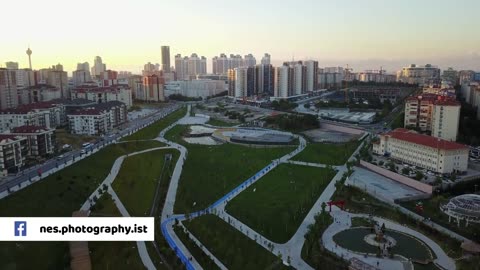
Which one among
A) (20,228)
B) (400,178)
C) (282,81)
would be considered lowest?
(400,178)

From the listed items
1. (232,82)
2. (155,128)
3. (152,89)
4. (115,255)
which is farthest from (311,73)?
(115,255)

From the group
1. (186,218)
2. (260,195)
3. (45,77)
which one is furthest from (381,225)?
(45,77)

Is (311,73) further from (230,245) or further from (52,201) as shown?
(230,245)

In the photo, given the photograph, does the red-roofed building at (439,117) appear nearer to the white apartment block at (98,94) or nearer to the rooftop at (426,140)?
the rooftop at (426,140)

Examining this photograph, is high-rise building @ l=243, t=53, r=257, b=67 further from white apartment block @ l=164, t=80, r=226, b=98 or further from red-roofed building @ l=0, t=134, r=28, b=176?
red-roofed building @ l=0, t=134, r=28, b=176

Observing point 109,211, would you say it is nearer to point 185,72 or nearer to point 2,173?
point 2,173

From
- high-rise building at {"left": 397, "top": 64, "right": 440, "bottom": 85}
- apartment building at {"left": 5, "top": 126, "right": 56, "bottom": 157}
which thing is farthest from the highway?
high-rise building at {"left": 397, "top": 64, "right": 440, "bottom": 85}

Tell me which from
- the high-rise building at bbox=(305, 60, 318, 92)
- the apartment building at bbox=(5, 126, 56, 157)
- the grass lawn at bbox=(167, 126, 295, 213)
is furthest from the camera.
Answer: the high-rise building at bbox=(305, 60, 318, 92)
